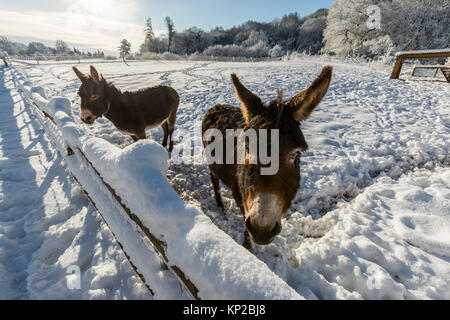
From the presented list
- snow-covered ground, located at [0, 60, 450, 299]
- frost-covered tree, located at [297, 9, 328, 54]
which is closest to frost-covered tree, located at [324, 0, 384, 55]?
frost-covered tree, located at [297, 9, 328, 54]

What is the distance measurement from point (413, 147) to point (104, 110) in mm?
7329

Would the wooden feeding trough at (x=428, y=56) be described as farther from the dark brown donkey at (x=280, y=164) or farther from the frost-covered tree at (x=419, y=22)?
the frost-covered tree at (x=419, y=22)

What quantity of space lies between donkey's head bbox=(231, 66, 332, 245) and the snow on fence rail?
0.25 metres

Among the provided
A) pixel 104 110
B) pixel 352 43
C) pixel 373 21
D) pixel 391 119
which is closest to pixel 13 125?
pixel 104 110

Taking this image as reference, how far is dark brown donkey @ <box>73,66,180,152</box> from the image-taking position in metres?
4.12

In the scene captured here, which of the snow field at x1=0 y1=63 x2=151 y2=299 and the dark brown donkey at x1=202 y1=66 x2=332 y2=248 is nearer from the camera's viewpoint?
the dark brown donkey at x1=202 y1=66 x2=332 y2=248

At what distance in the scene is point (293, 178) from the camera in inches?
73.7

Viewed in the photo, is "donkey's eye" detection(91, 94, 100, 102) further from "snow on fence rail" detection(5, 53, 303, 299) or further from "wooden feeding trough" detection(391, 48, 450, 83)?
"wooden feeding trough" detection(391, 48, 450, 83)

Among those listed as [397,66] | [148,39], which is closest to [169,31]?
[148,39]

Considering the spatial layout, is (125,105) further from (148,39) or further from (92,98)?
(148,39)

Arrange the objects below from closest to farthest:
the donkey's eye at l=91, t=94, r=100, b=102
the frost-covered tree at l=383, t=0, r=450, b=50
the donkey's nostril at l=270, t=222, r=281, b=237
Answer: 1. the donkey's nostril at l=270, t=222, r=281, b=237
2. the donkey's eye at l=91, t=94, r=100, b=102
3. the frost-covered tree at l=383, t=0, r=450, b=50

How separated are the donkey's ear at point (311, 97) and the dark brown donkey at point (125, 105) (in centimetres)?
388

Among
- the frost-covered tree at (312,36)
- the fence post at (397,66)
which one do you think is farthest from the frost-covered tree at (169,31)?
the fence post at (397,66)
